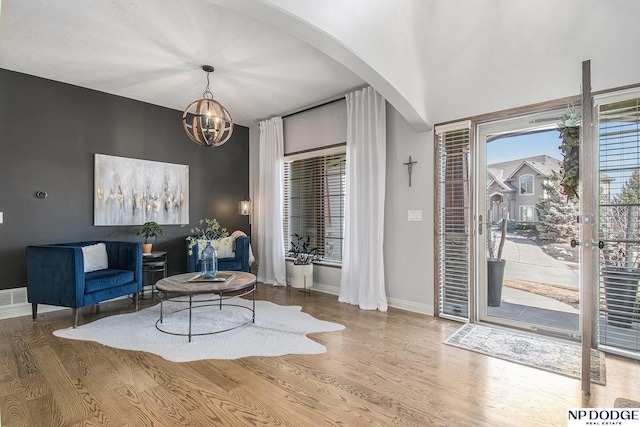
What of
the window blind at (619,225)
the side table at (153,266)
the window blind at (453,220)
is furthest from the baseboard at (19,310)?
the window blind at (619,225)

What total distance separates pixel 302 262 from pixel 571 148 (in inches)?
141

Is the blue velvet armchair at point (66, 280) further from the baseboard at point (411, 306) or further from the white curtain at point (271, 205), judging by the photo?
the baseboard at point (411, 306)

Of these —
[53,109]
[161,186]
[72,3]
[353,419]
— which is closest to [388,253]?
[353,419]

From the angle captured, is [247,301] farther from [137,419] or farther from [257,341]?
[137,419]

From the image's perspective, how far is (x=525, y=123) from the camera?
338 centimetres

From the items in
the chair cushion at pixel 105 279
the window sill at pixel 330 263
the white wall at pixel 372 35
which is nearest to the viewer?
the white wall at pixel 372 35

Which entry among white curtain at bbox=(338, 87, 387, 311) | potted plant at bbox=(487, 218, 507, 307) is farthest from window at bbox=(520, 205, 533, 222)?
white curtain at bbox=(338, 87, 387, 311)

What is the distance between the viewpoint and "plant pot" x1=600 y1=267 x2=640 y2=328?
2.78 m

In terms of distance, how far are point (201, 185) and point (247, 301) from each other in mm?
2342

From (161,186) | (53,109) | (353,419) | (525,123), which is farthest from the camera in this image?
(161,186)

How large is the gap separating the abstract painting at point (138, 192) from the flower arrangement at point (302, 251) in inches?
73.9

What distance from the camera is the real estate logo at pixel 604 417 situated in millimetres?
1939

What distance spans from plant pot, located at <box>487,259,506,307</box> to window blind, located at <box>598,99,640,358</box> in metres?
0.86

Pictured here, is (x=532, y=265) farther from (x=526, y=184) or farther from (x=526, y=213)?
(x=526, y=184)
